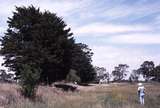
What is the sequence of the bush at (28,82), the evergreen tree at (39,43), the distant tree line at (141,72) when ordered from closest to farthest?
1. the bush at (28,82)
2. the evergreen tree at (39,43)
3. the distant tree line at (141,72)

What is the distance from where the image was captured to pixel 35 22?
5784 centimetres

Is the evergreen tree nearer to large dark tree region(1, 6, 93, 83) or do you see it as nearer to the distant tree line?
large dark tree region(1, 6, 93, 83)

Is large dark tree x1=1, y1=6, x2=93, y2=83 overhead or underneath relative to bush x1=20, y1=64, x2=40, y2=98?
overhead

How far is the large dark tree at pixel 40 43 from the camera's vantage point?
5262cm

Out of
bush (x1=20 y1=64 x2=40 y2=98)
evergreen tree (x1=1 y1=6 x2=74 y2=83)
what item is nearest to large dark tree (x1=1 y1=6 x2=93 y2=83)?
evergreen tree (x1=1 y1=6 x2=74 y2=83)

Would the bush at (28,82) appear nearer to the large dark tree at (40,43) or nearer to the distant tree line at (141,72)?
the large dark tree at (40,43)

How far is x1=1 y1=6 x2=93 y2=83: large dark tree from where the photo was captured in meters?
52.6

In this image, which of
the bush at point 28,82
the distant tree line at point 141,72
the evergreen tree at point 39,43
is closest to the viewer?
the bush at point 28,82

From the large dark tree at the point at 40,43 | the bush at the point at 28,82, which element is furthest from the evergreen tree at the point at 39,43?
the bush at the point at 28,82

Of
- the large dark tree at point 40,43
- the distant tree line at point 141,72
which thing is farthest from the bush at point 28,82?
the distant tree line at point 141,72

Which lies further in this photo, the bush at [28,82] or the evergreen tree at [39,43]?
the evergreen tree at [39,43]

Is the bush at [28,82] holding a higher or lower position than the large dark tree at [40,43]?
lower

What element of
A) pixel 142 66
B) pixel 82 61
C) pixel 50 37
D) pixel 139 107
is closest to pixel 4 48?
pixel 50 37

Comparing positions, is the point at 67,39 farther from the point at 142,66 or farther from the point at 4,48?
the point at 142,66
